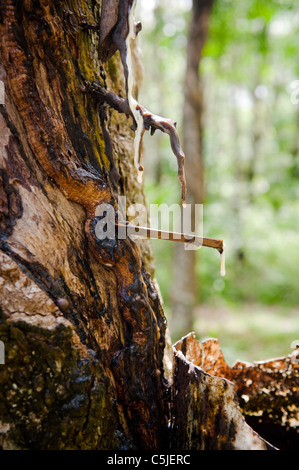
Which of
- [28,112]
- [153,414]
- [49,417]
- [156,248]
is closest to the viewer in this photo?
[49,417]

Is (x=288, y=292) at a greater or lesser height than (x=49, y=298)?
greater

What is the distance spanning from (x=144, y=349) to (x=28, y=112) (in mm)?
949

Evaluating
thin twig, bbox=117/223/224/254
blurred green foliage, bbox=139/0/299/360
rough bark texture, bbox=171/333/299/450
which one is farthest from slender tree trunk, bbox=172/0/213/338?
thin twig, bbox=117/223/224/254

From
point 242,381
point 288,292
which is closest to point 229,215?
point 288,292

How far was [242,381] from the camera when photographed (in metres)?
1.87

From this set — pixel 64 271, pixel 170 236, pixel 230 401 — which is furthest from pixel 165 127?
pixel 230 401

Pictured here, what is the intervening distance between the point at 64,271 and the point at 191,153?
397 cm

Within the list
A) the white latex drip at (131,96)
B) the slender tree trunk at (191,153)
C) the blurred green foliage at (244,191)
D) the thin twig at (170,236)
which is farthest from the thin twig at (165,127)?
the blurred green foliage at (244,191)

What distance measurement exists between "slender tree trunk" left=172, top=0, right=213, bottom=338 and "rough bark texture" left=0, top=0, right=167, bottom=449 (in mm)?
3552

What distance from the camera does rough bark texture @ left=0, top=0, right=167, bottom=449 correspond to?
125 centimetres

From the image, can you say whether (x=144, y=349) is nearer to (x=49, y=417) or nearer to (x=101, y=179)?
(x=49, y=417)

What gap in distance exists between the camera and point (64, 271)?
4.60 feet

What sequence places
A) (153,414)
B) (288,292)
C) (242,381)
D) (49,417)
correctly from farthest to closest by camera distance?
(288,292)
(242,381)
(153,414)
(49,417)

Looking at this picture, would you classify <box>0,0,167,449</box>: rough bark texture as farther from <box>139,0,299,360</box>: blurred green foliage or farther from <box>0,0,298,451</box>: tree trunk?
Answer: <box>139,0,299,360</box>: blurred green foliage
